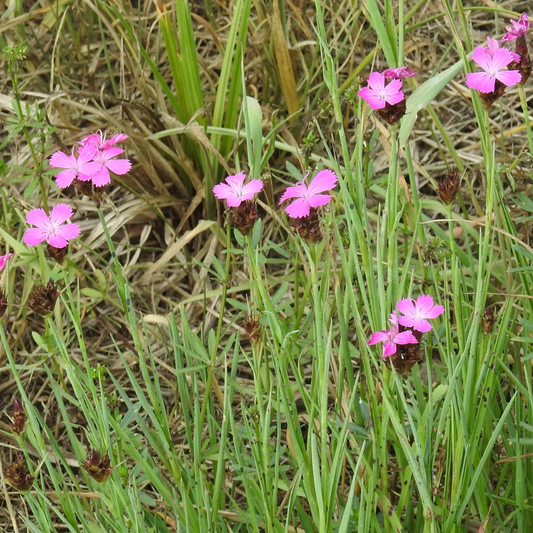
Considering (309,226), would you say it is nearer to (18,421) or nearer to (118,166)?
(118,166)

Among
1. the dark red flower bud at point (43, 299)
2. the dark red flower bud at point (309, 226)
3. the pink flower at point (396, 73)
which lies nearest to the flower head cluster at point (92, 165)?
the dark red flower bud at point (43, 299)

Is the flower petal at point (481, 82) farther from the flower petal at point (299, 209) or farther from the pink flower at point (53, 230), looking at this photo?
the pink flower at point (53, 230)

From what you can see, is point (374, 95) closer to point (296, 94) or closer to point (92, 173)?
point (92, 173)

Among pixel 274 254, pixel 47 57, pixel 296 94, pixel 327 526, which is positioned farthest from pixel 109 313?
pixel 327 526

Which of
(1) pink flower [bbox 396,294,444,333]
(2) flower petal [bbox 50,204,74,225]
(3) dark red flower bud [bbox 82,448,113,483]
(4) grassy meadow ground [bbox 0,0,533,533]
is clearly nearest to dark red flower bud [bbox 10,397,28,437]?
(4) grassy meadow ground [bbox 0,0,533,533]

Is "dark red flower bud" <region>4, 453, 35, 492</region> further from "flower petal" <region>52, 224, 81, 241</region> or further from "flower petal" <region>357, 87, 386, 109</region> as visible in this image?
"flower petal" <region>357, 87, 386, 109</region>

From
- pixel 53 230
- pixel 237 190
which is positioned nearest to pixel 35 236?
pixel 53 230

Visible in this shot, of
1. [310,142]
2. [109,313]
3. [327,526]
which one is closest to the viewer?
[327,526]
